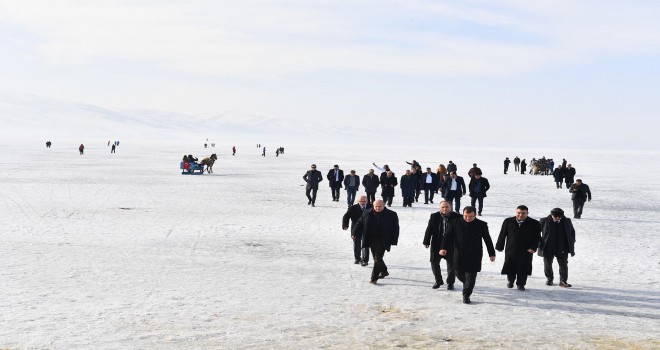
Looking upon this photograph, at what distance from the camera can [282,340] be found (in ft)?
24.5

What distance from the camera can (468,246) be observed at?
9281 mm

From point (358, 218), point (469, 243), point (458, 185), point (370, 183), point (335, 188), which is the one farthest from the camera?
point (335, 188)

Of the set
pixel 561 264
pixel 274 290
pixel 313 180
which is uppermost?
pixel 313 180

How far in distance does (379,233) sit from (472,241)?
5.11 ft

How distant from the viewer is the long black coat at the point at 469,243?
922cm

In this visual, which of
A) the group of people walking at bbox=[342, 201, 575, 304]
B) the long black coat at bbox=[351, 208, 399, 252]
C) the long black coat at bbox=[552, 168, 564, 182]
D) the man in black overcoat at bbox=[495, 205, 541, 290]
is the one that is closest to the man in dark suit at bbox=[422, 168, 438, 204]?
the long black coat at bbox=[552, 168, 564, 182]

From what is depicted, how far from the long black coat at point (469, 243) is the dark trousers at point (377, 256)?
128 centimetres

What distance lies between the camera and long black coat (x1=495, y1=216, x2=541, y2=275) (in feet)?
32.2

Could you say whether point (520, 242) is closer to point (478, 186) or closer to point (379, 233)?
point (379, 233)

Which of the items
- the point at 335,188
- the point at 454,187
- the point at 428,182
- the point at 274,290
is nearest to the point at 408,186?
the point at 428,182

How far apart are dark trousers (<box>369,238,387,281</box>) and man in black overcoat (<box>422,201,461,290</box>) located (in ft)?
2.48

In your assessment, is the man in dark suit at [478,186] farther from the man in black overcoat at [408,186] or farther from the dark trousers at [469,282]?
the dark trousers at [469,282]

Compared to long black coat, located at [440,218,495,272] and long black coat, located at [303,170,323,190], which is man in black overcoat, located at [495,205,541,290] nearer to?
long black coat, located at [440,218,495,272]

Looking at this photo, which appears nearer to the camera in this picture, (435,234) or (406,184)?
(435,234)
